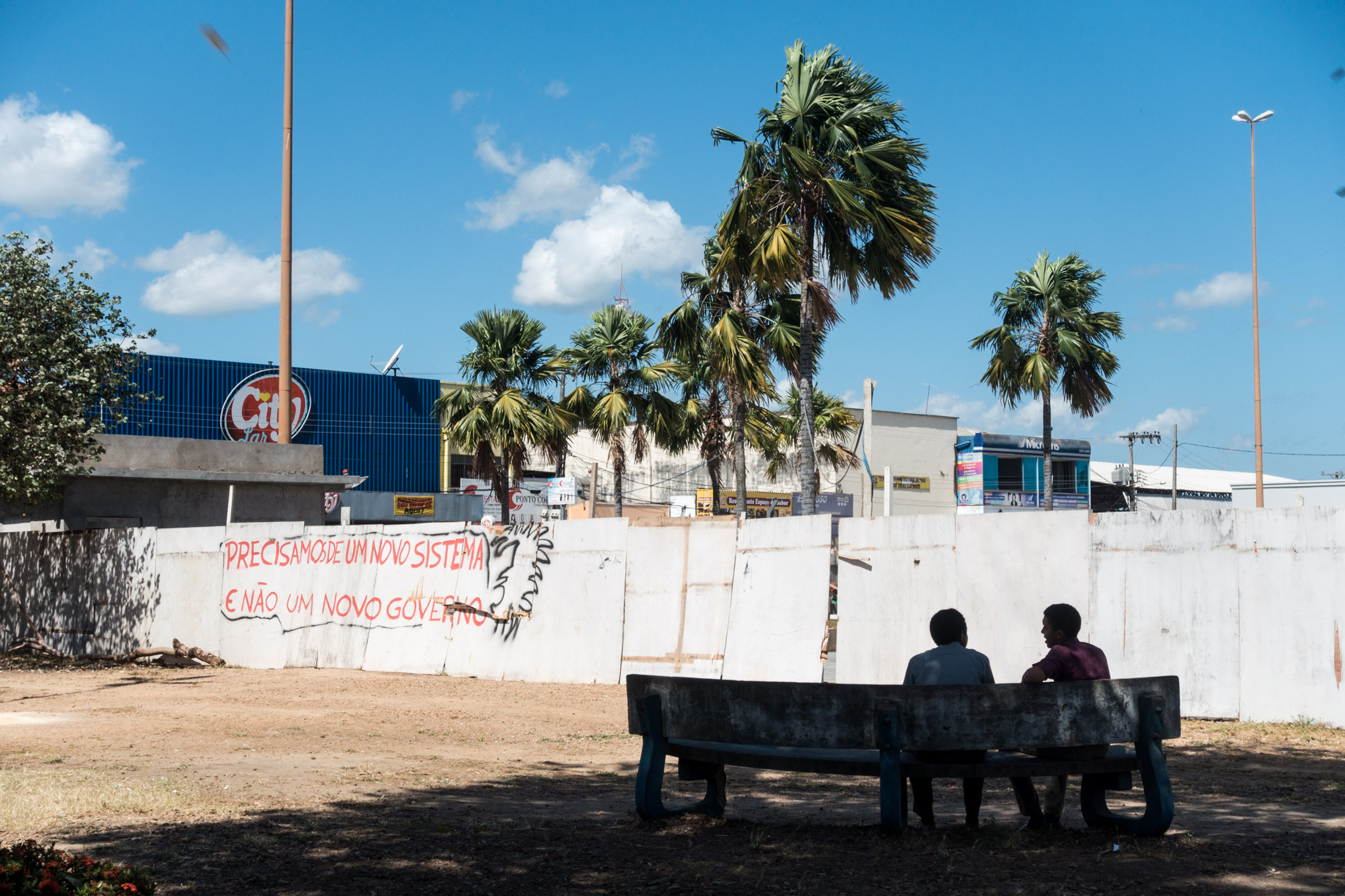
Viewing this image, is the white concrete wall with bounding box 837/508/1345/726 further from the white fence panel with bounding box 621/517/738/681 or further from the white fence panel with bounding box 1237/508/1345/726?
the white fence panel with bounding box 621/517/738/681

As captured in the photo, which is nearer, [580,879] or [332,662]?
[580,879]

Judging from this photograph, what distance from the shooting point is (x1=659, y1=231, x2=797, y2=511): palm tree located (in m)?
17.3

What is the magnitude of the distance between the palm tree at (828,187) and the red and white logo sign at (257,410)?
27683 mm

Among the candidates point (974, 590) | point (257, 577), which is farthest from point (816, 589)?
point (257, 577)

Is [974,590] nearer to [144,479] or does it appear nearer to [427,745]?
[427,745]

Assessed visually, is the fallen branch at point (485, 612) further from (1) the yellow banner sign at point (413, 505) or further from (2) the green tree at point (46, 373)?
(1) the yellow banner sign at point (413, 505)

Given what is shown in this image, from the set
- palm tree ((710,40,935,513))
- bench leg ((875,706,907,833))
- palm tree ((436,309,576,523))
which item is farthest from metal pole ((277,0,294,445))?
bench leg ((875,706,907,833))

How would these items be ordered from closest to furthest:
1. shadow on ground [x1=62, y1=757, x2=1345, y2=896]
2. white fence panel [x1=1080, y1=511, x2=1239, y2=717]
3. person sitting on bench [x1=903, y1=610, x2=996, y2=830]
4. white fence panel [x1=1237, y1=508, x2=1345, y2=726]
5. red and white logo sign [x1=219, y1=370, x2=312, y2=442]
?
shadow on ground [x1=62, y1=757, x2=1345, y2=896], person sitting on bench [x1=903, y1=610, x2=996, y2=830], white fence panel [x1=1237, y1=508, x2=1345, y2=726], white fence panel [x1=1080, y1=511, x2=1239, y2=717], red and white logo sign [x1=219, y1=370, x2=312, y2=442]

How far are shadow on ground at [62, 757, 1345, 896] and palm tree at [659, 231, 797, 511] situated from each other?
11.5 meters

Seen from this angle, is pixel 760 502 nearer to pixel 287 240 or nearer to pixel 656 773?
pixel 287 240

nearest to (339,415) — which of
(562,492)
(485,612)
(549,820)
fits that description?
(562,492)

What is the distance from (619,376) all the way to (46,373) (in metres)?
11.5

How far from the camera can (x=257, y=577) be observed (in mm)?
16625

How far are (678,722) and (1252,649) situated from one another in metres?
6.05
